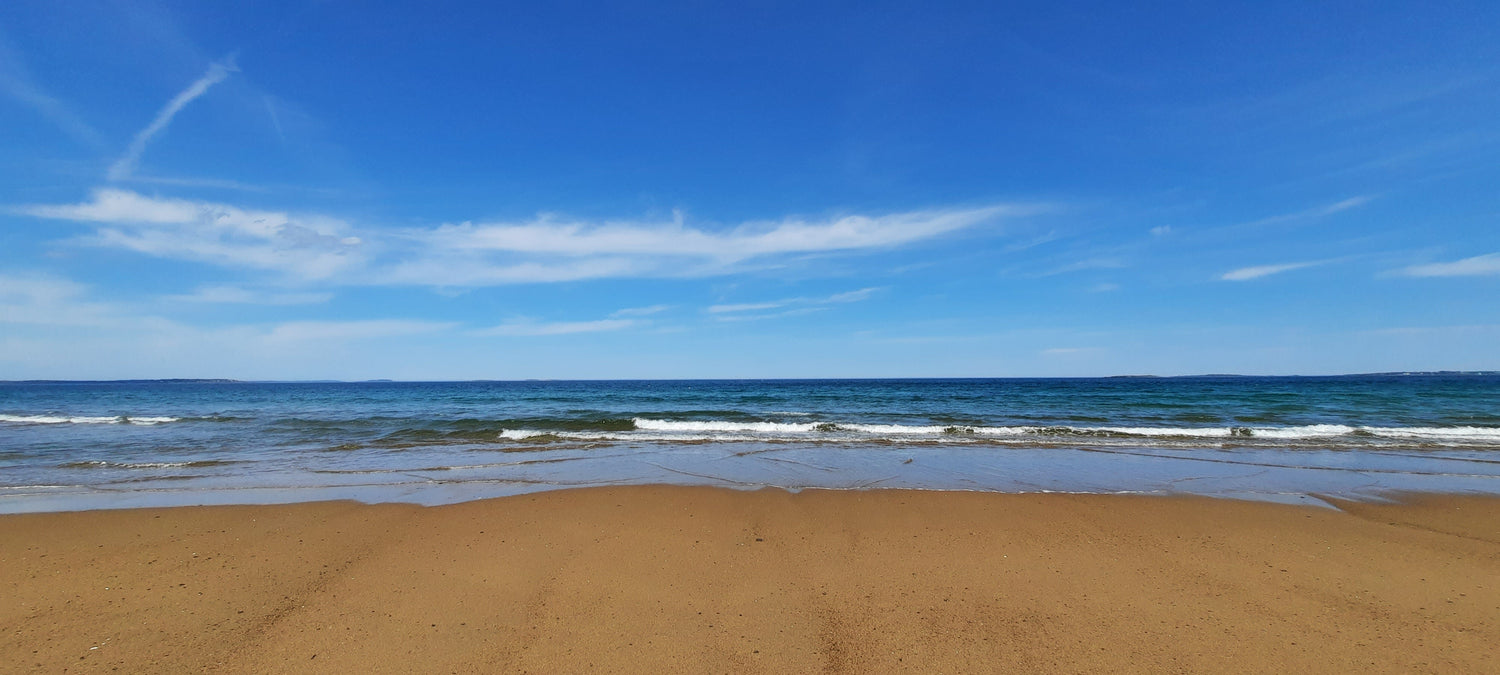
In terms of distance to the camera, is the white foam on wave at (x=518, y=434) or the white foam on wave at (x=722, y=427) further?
the white foam on wave at (x=722, y=427)

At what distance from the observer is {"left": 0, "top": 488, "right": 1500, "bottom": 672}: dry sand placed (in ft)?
13.2

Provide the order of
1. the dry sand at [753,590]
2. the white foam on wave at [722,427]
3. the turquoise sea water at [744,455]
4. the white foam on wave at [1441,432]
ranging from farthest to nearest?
the white foam on wave at [722,427], the white foam on wave at [1441,432], the turquoise sea water at [744,455], the dry sand at [753,590]

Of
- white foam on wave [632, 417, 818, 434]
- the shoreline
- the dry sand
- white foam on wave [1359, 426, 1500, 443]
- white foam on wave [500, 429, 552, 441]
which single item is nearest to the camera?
the dry sand

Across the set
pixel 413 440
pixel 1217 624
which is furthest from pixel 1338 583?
pixel 413 440

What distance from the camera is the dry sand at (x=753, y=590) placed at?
403 cm

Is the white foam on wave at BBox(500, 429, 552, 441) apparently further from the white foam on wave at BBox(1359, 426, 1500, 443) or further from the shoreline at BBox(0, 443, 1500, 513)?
the white foam on wave at BBox(1359, 426, 1500, 443)

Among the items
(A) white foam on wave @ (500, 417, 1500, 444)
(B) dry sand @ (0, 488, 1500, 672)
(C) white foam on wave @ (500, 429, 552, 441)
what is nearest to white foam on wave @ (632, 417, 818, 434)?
(A) white foam on wave @ (500, 417, 1500, 444)

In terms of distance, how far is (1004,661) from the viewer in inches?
154

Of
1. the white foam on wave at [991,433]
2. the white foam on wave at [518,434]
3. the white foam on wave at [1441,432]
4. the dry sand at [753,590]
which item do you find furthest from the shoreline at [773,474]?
the white foam on wave at [1441,432]

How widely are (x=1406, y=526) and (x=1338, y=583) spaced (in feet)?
12.3

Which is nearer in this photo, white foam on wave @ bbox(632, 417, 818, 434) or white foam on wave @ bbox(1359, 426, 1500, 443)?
white foam on wave @ bbox(1359, 426, 1500, 443)

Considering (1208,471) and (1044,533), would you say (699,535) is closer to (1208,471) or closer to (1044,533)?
(1044,533)

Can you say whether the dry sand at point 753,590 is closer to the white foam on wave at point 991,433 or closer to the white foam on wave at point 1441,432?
the white foam on wave at point 991,433

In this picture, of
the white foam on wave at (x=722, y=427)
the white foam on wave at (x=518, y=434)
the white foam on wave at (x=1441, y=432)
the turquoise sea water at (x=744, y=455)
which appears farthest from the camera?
the white foam on wave at (x=722, y=427)
